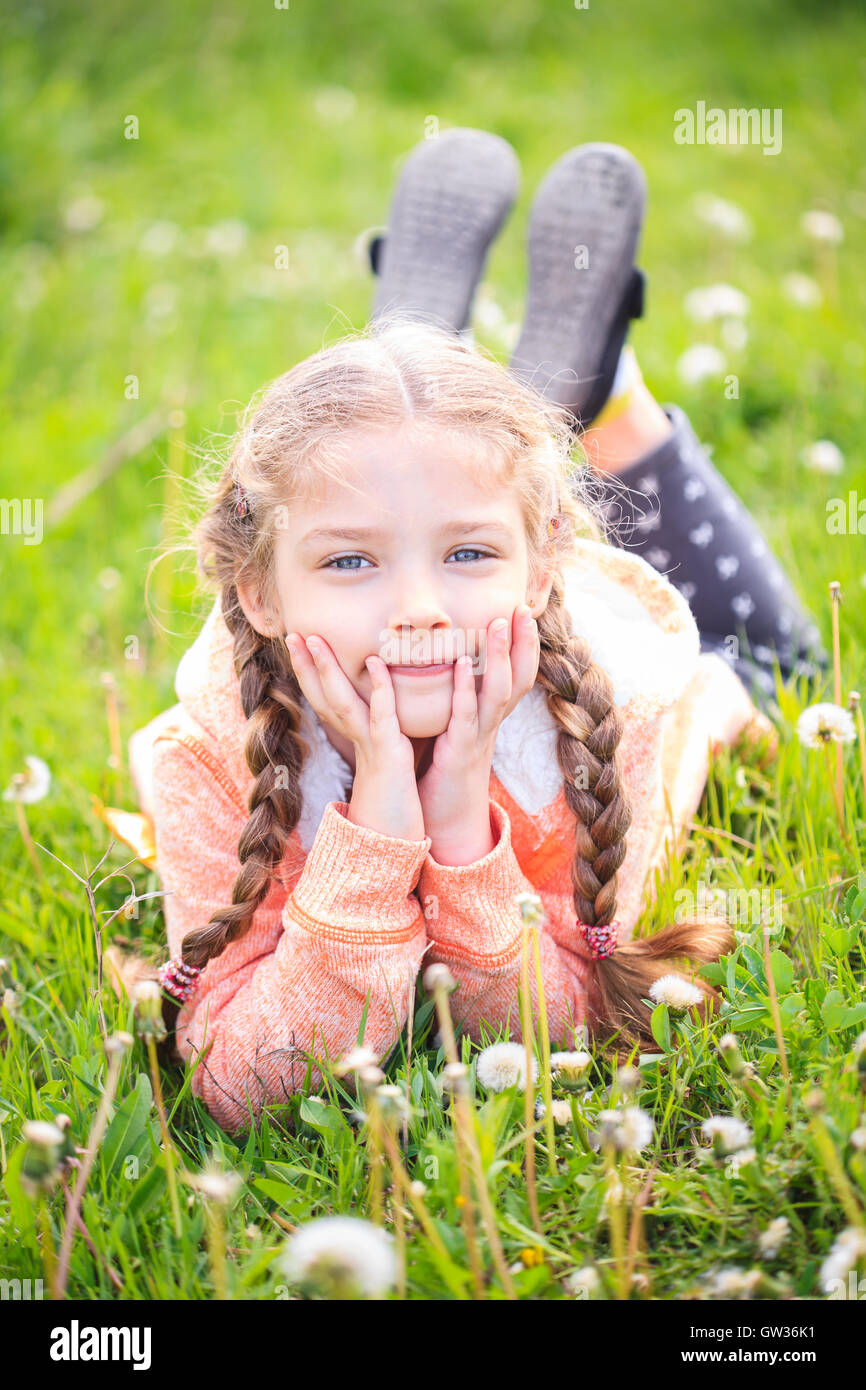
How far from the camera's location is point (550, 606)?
185 centimetres

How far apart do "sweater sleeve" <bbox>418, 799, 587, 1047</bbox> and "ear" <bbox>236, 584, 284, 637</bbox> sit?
1.31 ft

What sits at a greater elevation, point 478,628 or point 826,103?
point 826,103

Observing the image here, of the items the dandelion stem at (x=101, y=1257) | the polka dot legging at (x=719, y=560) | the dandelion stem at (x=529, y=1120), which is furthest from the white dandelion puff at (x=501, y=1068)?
the polka dot legging at (x=719, y=560)

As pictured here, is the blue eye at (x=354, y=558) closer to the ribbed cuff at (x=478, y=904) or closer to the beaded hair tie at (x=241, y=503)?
the beaded hair tie at (x=241, y=503)

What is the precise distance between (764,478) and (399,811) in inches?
81.1

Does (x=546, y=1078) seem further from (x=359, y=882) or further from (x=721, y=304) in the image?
(x=721, y=304)

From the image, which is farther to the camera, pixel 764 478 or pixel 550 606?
pixel 764 478

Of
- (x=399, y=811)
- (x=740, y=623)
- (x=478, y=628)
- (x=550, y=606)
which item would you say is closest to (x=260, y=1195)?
(x=399, y=811)

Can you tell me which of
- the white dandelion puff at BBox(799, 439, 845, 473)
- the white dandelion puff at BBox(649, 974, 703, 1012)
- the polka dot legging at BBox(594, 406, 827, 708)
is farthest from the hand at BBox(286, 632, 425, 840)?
the white dandelion puff at BBox(799, 439, 845, 473)

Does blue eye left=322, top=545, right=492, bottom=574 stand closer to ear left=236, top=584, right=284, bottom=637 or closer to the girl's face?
the girl's face

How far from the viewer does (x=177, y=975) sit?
1729 mm

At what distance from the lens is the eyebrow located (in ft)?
5.13
